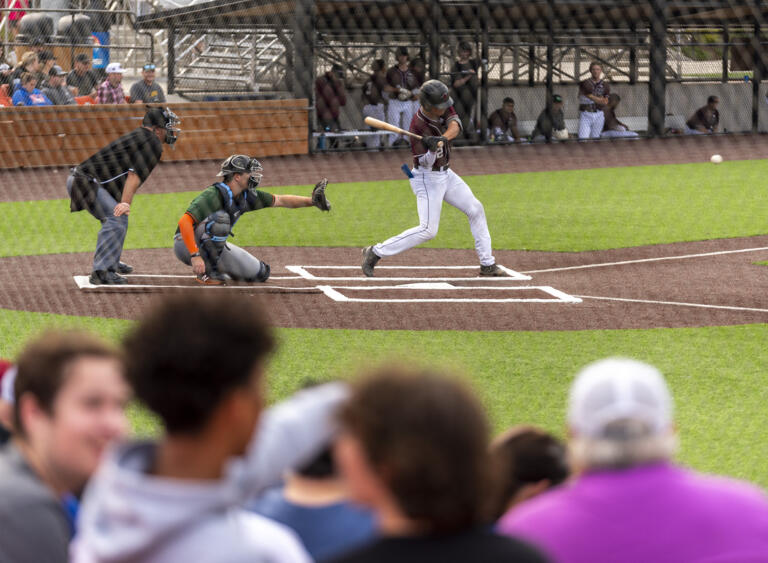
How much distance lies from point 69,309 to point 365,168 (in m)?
12.3

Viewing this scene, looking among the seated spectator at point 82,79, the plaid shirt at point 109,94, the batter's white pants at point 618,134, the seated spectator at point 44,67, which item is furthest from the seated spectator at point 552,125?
the seated spectator at point 44,67

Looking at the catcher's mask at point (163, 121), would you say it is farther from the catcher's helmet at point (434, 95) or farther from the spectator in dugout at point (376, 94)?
the spectator in dugout at point (376, 94)

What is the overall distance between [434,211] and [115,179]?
2.97m

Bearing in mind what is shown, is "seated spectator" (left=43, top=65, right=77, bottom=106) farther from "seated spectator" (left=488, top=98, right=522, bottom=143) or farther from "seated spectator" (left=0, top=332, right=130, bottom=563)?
"seated spectator" (left=0, top=332, right=130, bottom=563)

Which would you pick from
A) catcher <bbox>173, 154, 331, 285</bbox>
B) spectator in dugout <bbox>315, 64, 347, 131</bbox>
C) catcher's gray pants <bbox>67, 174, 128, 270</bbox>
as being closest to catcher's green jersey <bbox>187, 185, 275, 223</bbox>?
catcher <bbox>173, 154, 331, 285</bbox>

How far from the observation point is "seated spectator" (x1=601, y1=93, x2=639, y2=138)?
1025 inches

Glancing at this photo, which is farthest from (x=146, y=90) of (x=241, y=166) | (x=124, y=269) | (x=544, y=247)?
(x=241, y=166)

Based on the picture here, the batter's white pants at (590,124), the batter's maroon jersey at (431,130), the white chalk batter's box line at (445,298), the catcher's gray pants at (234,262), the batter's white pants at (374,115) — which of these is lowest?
the batter's white pants at (590,124)

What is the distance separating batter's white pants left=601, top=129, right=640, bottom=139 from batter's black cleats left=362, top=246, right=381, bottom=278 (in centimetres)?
1638

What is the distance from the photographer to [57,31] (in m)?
23.5

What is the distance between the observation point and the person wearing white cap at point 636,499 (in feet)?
7.80

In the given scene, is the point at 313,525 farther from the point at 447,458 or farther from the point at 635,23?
the point at 635,23

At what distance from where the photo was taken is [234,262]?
10.4 metres

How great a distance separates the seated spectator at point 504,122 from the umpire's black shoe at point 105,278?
15.4 m
